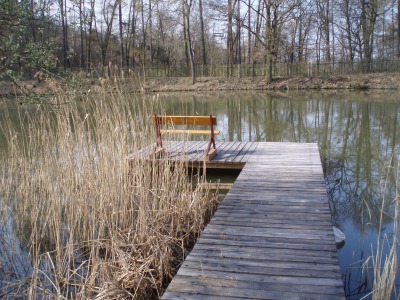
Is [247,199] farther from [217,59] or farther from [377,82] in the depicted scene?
[217,59]

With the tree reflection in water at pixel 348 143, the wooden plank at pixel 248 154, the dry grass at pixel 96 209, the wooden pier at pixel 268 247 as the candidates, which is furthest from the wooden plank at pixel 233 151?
the dry grass at pixel 96 209

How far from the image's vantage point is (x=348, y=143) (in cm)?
905

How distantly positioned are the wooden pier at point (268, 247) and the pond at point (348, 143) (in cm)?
48

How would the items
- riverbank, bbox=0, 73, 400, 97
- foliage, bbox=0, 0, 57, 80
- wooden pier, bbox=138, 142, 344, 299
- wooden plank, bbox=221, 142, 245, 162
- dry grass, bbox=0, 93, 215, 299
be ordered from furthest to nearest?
1. riverbank, bbox=0, 73, 400, 97
2. wooden plank, bbox=221, 142, 245, 162
3. foliage, bbox=0, 0, 57, 80
4. dry grass, bbox=0, 93, 215, 299
5. wooden pier, bbox=138, 142, 344, 299

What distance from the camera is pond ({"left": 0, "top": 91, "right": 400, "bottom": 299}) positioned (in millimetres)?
4071

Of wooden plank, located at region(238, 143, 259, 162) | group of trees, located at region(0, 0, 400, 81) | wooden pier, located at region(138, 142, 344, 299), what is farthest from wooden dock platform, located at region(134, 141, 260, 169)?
group of trees, located at region(0, 0, 400, 81)

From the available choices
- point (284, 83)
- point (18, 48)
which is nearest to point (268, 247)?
point (18, 48)

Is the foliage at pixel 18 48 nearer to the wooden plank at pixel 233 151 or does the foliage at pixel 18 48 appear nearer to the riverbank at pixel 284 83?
the wooden plank at pixel 233 151

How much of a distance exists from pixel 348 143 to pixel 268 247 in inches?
260

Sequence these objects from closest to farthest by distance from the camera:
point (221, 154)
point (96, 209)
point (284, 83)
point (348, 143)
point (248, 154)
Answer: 1. point (96, 209)
2. point (248, 154)
3. point (221, 154)
4. point (348, 143)
5. point (284, 83)

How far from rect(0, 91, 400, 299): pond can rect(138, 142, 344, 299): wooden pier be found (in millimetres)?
481

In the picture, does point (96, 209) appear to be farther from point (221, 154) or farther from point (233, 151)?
point (233, 151)

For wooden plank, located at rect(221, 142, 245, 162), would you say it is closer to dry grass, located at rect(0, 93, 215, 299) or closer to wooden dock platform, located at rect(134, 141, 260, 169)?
wooden dock platform, located at rect(134, 141, 260, 169)

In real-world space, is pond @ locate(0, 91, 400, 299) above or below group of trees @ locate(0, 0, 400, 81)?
below
